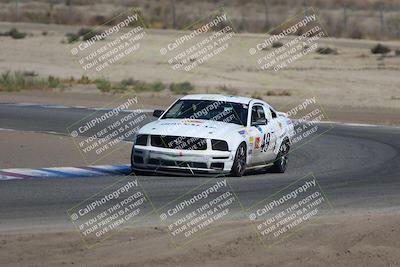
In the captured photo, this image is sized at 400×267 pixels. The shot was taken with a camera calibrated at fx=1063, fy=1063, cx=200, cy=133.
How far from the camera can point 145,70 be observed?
145 ft

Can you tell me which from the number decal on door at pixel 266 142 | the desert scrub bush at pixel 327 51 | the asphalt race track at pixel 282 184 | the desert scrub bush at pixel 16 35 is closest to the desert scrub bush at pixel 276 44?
the desert scrub bush at pixel 327 51

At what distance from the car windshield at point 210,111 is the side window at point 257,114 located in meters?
0.17

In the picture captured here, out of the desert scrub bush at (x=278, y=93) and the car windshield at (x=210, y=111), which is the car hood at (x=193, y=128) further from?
the desert scrub bush at (x=278, y=93)

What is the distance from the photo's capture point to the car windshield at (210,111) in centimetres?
1819

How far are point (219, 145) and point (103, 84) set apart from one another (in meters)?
21.5

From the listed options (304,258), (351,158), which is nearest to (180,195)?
(304,258)

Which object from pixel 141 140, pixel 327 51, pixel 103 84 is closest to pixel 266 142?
pixel 141 140

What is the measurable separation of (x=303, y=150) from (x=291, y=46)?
26.2m

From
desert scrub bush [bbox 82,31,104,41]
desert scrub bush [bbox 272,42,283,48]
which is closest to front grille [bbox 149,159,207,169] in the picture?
desert scrub bush [bbox 272,42,283,48]

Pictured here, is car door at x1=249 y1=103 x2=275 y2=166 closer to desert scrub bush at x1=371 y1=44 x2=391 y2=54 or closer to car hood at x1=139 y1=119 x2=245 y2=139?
car hood at x1=139 y1=119 x2=245 y2=139

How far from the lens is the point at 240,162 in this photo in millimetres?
17641

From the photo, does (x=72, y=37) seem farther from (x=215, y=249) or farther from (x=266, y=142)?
(x=215, y=249)

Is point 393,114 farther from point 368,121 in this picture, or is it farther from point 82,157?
point 82,157

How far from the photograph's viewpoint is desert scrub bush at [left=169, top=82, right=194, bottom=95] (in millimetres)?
37800
